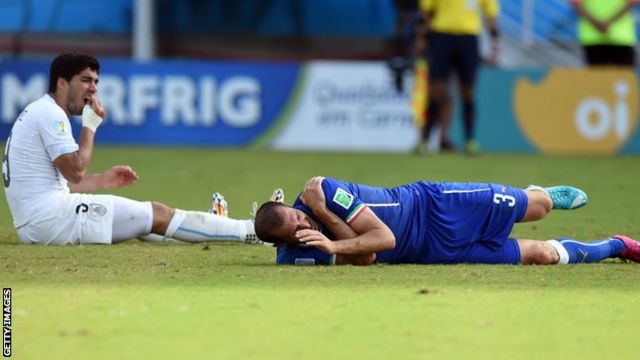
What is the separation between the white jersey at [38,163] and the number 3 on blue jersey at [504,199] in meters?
3.05

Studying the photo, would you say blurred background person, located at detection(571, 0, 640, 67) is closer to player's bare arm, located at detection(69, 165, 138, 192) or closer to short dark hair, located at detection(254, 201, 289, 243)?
player's bare arm, located at detection(69, 165, 138, 192)

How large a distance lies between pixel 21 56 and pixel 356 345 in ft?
70.1

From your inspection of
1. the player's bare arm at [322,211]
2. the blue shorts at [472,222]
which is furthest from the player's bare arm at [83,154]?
the blue shorts at [472,222]

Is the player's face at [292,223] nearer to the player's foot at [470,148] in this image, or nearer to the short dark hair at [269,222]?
the short dark hair at [269,222]

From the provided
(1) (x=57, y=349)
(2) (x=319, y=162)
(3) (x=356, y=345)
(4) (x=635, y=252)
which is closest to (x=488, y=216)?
(4) (x=635, y=252)

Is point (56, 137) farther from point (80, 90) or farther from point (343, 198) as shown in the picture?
point (343, 198)

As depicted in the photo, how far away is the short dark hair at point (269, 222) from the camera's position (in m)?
9.78

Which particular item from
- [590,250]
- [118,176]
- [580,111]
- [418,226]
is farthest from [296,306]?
[580,111]

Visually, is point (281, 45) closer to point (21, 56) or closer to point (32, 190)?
point (21, 56)

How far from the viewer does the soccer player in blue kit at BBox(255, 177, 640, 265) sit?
9.85 m

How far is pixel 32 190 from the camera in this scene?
11.4 meters

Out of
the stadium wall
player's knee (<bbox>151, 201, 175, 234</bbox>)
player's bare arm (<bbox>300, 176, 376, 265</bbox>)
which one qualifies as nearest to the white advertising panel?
the stadium wall

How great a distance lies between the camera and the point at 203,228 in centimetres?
1166

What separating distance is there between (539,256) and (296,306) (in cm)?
258
